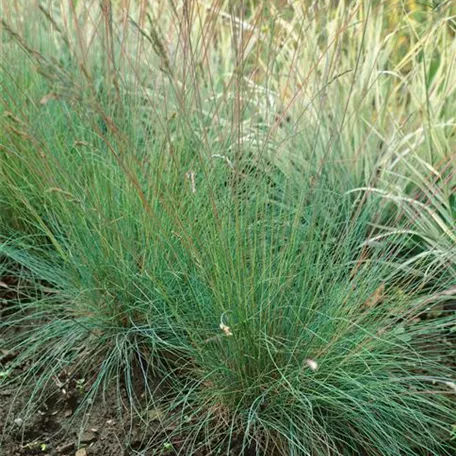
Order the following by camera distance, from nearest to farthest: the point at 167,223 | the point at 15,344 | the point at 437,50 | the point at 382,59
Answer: the point at 167,223, the point at 15,344, the point at 382,59, the point at 437,50

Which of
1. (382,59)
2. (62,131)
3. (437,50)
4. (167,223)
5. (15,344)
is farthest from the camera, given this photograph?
(437,50)

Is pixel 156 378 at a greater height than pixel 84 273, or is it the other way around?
pixel 84 273

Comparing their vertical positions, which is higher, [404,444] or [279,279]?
[279,279]

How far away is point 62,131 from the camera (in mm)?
3561

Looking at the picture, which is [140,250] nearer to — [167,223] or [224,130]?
[167,223]

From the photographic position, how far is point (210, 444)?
2.60 meters

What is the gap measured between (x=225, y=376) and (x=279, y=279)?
1.26 ft

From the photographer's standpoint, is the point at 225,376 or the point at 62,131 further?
the point at 62,131

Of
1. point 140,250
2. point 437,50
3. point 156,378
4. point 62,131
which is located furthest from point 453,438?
point 437,50

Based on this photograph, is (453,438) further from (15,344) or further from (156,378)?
(15,344)

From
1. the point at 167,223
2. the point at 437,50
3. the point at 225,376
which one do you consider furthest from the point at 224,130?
the point at 437,50

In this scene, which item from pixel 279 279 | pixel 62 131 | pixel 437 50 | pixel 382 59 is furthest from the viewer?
pixel 437 50

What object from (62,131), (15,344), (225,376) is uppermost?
(62,131)

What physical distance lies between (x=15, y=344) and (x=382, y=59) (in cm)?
236
